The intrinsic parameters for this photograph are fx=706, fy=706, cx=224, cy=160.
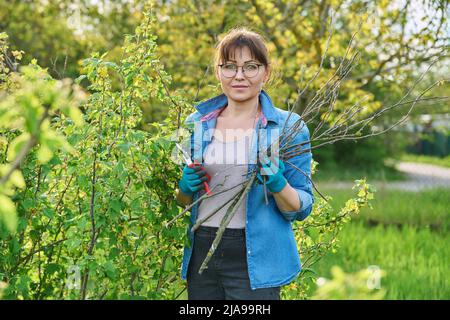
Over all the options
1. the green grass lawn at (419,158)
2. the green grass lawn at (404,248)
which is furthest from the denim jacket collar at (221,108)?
the green grass lawn at (419,158)

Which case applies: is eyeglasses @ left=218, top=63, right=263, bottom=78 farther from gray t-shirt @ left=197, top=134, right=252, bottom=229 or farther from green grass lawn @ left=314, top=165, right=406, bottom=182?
green grass lawn @ left=314, top=165, right=406, bottom=182

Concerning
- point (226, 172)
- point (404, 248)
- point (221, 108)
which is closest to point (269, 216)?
point (226, 172)

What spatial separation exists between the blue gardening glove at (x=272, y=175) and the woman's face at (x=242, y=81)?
12.7 inches

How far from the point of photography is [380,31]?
7.90m

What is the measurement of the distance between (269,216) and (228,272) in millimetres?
260

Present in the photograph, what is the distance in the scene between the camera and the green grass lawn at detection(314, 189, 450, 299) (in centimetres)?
522

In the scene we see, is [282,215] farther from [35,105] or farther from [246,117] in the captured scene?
[35,105]

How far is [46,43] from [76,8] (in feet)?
9.48

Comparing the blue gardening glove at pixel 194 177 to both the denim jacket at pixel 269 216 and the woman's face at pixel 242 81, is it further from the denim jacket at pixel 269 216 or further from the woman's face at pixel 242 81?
the woman's face at pixel 242 81

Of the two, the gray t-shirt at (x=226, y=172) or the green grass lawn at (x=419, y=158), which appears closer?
the gray t-shirt at (x=226, y=172)

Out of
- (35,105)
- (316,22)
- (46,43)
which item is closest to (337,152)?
(46,43)

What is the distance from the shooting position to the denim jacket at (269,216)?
8.58 ft

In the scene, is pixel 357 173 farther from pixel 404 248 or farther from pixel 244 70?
pixel 244 70

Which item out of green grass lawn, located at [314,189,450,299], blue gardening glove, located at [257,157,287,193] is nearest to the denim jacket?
blue gardening glove, located at [257,157,287,193]
